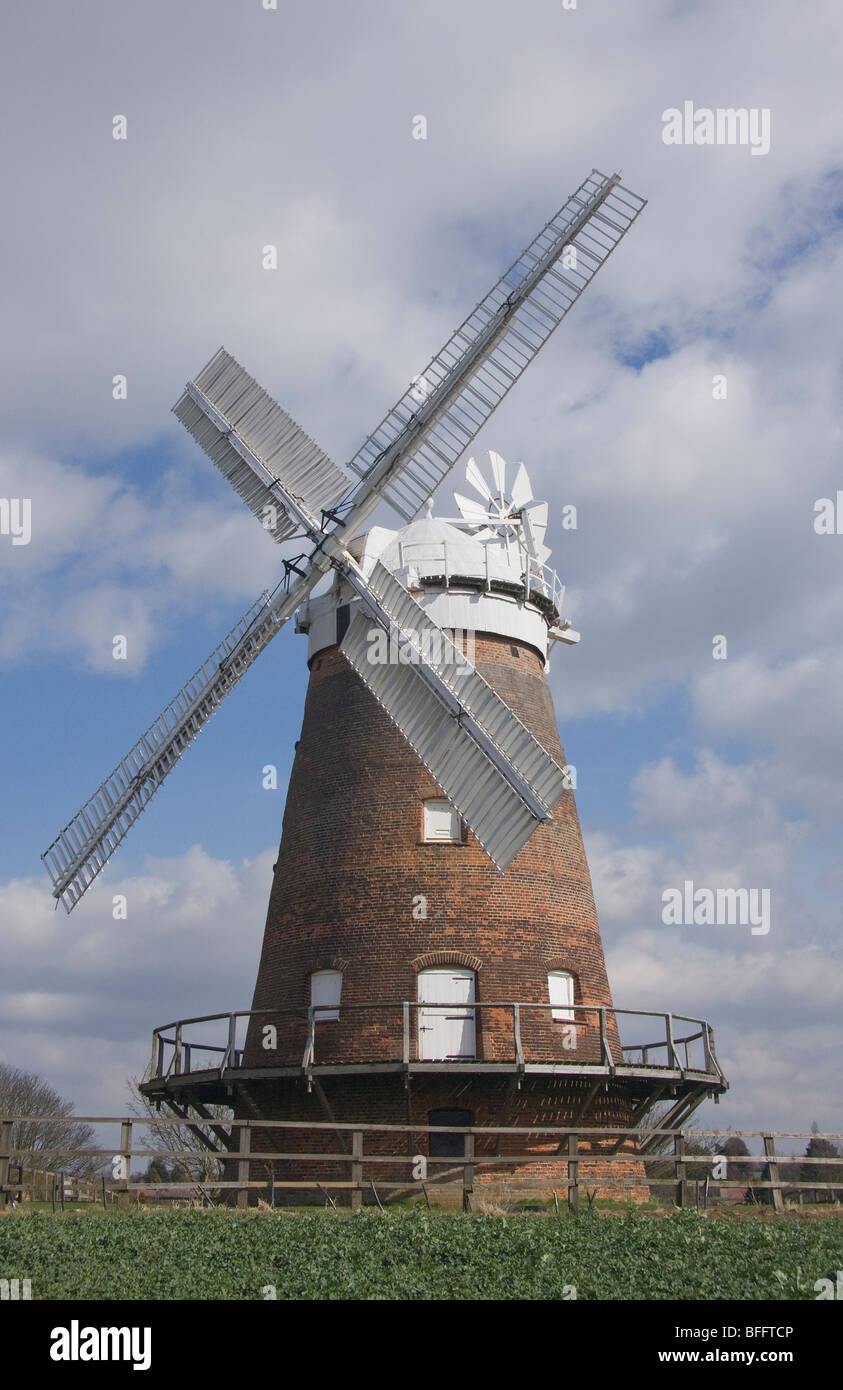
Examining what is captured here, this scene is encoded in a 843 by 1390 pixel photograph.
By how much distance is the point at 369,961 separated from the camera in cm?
1681

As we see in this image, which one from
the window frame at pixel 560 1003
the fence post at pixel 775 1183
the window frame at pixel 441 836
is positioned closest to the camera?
the fence post at pixel 775 1183

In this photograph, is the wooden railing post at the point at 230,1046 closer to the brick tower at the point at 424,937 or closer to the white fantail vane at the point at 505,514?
the brick tower at the point at 424,937

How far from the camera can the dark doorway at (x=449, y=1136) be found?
16.1 metres

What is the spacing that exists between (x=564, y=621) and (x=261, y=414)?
231 inches

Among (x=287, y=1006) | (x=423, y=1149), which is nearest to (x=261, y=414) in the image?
(x=287, y=1006)

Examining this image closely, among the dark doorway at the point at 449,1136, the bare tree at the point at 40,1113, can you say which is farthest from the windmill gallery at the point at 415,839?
the bare tree at the point at 40,1113

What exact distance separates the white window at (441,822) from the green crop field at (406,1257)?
6.63m

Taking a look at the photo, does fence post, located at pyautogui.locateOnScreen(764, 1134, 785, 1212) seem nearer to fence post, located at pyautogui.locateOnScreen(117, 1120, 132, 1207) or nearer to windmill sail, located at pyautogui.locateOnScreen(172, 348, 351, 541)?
fence post, located at pyautogui.locateOnScreen(117, 1120, 132, 1207)

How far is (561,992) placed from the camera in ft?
56.9

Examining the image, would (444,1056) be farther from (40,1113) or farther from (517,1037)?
(40,1113)

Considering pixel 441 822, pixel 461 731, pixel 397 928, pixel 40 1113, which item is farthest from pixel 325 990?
pixel 40 1113

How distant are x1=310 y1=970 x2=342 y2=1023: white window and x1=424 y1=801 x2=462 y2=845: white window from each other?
2.31 metres

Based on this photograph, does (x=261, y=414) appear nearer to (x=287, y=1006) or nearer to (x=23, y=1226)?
(x=287, y=1006)
